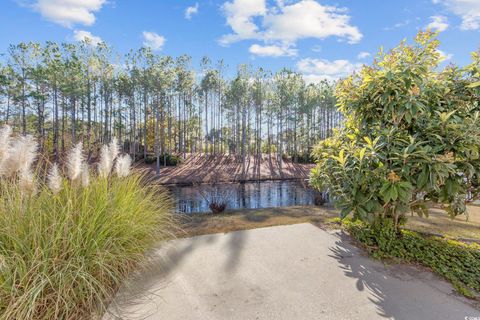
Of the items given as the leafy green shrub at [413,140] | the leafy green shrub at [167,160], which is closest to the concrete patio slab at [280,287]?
the leafy green shrub at [413,140]

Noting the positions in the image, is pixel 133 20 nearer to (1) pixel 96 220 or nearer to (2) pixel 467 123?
(1) pixel 96 220

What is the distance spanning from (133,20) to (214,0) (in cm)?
293

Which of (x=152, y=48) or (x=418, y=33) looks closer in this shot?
(x=418, y=33)

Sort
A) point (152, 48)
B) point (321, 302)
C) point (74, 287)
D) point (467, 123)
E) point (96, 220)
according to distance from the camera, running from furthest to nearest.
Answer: point (152, 48) → point (467, 123) → point (96, 220) → point (321, 302) → point (74, 287)

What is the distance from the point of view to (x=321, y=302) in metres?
1.96

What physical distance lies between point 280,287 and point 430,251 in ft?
7.10

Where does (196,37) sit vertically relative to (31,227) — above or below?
above

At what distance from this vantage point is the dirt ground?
17352mm

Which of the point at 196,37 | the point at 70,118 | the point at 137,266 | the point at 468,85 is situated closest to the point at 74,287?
the point at 137,266

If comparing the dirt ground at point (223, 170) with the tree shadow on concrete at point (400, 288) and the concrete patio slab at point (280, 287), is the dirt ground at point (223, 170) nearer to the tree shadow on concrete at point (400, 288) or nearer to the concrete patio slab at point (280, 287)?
the concrete patio slab at point (280, 287)

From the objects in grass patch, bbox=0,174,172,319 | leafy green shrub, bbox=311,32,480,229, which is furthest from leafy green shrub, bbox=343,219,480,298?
grass patch, bbox=0,174,172,319

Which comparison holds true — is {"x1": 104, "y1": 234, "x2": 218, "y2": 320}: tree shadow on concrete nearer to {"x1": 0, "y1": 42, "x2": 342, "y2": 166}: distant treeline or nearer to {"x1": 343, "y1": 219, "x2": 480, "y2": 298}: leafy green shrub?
{"x1": 343, "y1": 219, "x2": 480, "y2": 298}: leafy green shrub

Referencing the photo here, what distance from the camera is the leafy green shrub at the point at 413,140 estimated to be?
7.68ft

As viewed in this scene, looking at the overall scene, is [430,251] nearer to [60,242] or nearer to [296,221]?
[296,221]
